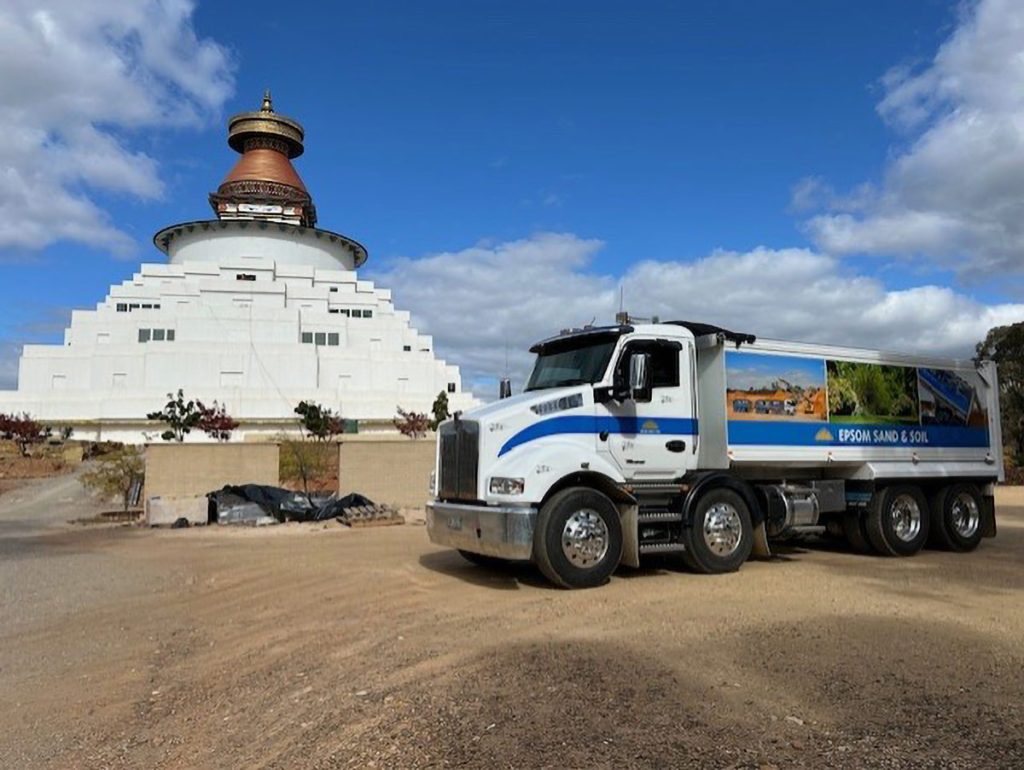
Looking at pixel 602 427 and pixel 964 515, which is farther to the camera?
pixel 964 515

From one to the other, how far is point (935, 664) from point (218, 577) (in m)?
8.88

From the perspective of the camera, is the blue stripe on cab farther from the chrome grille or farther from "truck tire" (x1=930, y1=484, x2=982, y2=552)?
"truck tire" (x1=930, y1=484, x2=982, y2=552)

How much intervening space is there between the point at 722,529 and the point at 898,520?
372 cm

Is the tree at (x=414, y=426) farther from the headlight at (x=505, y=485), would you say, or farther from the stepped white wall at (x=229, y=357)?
the headlight at (x=505, y=485)

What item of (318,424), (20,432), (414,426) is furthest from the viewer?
(414,426)

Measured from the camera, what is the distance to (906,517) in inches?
479

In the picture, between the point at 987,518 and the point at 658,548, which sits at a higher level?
the point at 987,518

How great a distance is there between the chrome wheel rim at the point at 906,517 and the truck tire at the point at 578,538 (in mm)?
5139

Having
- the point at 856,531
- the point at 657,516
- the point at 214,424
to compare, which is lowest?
the point at 856,531

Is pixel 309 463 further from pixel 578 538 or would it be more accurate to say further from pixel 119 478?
pixel 578 538

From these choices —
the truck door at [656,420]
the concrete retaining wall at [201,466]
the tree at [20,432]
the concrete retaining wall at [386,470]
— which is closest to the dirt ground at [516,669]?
the truck door at [656,420]

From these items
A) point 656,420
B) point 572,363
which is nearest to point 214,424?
point 572,363

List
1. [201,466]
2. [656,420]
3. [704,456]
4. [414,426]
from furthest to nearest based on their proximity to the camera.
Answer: [414,426] < [201,466] < [704,456] < [656,420]

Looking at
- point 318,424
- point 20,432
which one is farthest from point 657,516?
point 20,432
